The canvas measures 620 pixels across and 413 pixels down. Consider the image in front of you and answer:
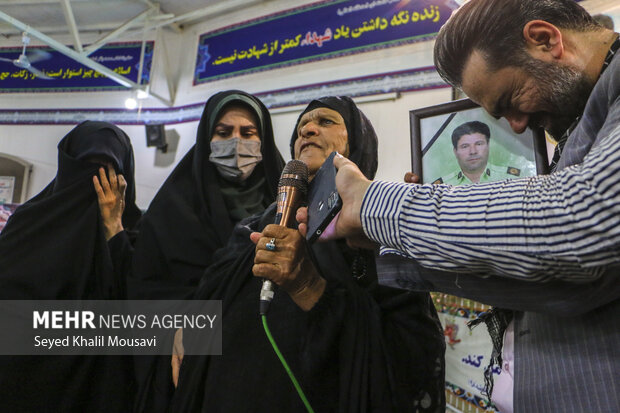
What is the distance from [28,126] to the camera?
4.96 m

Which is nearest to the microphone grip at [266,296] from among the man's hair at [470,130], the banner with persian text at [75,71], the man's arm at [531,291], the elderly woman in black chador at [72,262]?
the man's arm at [531,291]

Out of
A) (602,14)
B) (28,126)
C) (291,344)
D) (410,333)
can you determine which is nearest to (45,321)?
(291,344)

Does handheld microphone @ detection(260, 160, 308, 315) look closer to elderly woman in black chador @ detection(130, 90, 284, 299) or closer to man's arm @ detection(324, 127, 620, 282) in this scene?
man's arm @ detection(324, 127, 620, 282)

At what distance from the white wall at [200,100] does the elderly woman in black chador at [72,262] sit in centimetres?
210

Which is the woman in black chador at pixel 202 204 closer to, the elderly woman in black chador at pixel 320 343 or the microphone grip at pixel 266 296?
the elderly woman in black chador at pixel 320 343

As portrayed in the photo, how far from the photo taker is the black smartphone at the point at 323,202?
2.12 ft

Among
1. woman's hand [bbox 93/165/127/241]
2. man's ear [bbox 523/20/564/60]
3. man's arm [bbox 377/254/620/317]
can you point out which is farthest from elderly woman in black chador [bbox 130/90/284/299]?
man's ear [bbox 523/20/564/60]

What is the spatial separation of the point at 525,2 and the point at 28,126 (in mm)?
5668

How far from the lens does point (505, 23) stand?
0.67 meters

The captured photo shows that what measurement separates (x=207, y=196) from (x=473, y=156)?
96cm

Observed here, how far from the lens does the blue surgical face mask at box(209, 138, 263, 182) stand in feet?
5.26

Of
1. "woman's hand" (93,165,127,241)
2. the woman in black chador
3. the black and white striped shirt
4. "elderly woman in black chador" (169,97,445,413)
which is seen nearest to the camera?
the black and white striped shirt

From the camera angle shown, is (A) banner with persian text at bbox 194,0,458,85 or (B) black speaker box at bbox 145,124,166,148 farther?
(B) black speaker box at bbox 145,124,166,148

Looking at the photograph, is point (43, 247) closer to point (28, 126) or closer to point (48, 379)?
point (48, 379)
